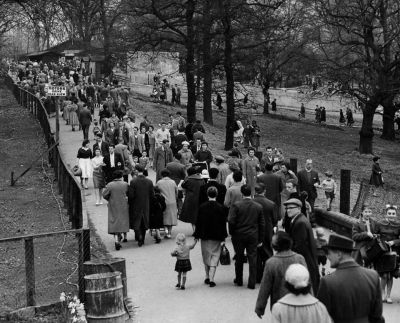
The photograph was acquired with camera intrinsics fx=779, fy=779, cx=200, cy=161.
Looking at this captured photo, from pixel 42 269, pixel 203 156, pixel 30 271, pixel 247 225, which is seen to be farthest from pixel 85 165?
pixel 30 271

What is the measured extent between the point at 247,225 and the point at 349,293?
4.76 metres

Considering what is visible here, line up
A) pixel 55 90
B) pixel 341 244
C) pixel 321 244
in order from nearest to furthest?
pixel 341 244
pixel 321 244
pixel 55 90

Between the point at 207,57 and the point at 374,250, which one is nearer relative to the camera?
the point at 374,250

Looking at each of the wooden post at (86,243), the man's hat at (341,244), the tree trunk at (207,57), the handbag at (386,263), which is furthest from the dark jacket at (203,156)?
the man's hat at (341,244)

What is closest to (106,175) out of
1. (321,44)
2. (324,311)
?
(324,311)

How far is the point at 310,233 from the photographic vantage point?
32.7ft

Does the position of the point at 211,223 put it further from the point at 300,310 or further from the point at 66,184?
the point at 66,184

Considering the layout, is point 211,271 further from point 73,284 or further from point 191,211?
point 191,211

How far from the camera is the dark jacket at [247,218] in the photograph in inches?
455

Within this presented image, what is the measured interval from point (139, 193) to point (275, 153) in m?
6.76

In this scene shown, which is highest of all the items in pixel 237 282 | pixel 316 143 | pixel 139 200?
pixel 139 200

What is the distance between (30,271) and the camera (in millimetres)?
10758

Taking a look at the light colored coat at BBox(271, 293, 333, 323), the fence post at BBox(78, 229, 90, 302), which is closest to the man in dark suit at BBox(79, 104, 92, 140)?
the fence post at BBox(78, 229, 90, 302)

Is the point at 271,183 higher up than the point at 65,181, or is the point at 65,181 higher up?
the point at 271,183
